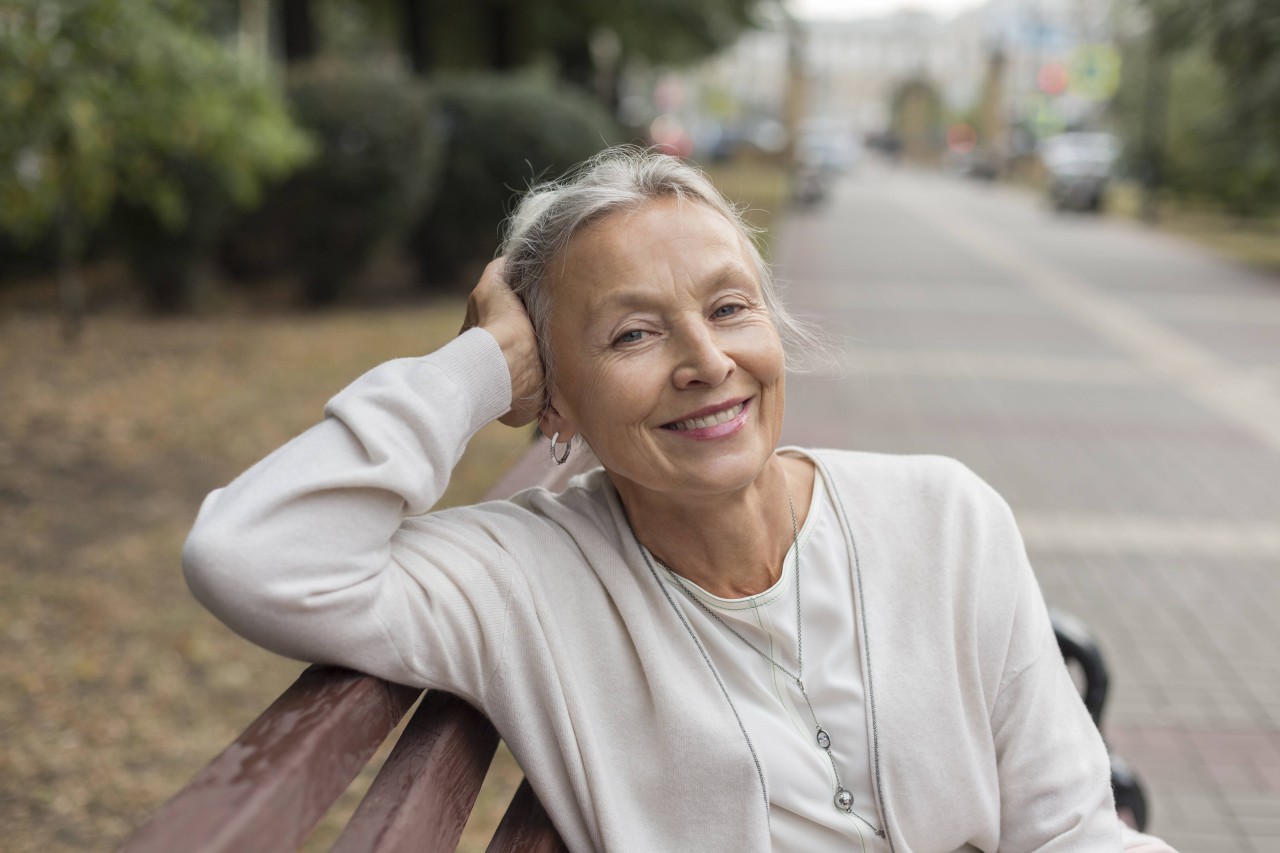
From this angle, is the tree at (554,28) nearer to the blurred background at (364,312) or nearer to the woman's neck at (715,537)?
the blurred background at (364,312)

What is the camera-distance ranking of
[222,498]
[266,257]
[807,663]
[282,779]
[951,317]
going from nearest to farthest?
[282,779]
[222,498]
[807,663]
[266,257]
[951,317]

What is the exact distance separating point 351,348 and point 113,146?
137 inches

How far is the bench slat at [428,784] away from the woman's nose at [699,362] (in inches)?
20.8

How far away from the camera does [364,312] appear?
36.6 ft

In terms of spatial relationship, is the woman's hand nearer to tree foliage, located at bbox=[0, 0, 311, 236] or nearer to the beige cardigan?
the beige cardigan

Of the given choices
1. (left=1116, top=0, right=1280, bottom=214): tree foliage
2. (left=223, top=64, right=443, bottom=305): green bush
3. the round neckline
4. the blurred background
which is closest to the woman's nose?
the round neckline

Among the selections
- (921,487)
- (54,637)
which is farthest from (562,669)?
(54,637)

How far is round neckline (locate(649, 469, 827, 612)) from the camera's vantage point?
172 centimetres

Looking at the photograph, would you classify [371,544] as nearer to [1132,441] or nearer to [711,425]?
[711,425]

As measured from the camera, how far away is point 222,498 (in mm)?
1461

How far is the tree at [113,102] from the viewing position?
485cm

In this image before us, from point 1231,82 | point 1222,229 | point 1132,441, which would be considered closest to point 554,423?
point 1132,441

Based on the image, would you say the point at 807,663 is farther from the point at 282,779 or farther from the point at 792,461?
the point at 282,779

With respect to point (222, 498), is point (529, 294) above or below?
above
